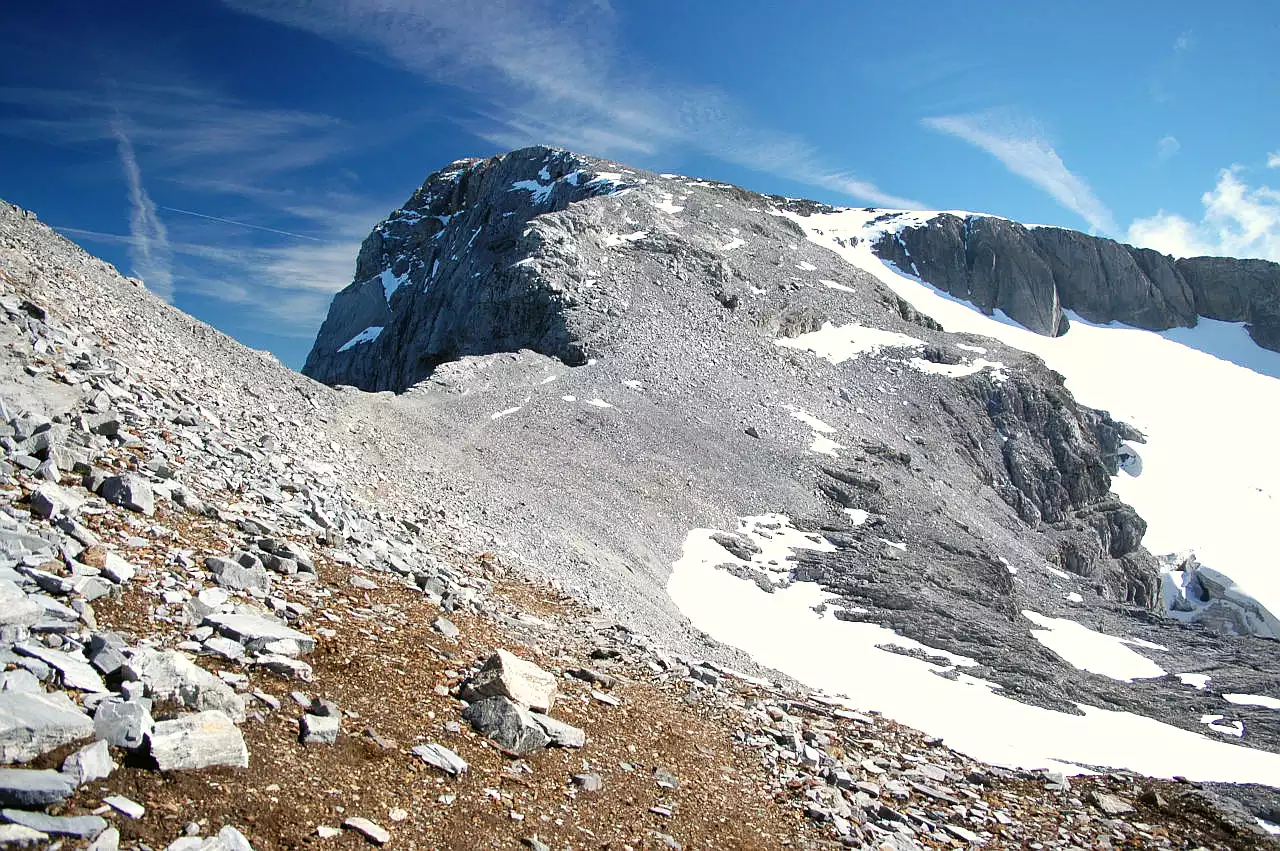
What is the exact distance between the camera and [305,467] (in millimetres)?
16359

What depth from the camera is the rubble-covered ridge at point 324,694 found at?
231 inches

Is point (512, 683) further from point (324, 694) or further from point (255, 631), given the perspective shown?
point (255, 631)

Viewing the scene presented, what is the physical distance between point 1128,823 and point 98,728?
49.2ft

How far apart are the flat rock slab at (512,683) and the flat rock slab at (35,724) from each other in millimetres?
4054

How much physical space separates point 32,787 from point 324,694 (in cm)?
294

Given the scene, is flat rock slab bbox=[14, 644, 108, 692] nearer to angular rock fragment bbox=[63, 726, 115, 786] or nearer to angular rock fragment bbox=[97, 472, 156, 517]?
angular rock fragment bbox=[63, 726, 115, 786]

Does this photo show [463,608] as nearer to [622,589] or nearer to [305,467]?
[305,467]

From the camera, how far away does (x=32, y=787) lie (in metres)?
4.96

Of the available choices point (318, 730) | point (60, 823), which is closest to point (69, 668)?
point (60, 823)

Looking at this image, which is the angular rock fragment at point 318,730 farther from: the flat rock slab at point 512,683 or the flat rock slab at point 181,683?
the flat rock slab at point 512,683

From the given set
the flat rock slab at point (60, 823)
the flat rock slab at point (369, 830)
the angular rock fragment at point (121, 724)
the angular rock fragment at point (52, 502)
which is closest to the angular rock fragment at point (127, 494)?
the angular rock fragment at point (52, 502)

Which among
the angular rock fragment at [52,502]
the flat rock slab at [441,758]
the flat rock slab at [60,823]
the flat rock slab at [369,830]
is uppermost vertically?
the angular rock fragment at [52,502]

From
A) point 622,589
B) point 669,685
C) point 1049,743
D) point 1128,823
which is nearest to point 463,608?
point 669,685

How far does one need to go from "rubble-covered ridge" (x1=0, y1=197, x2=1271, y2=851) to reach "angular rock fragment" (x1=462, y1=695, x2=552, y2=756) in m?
0.03
